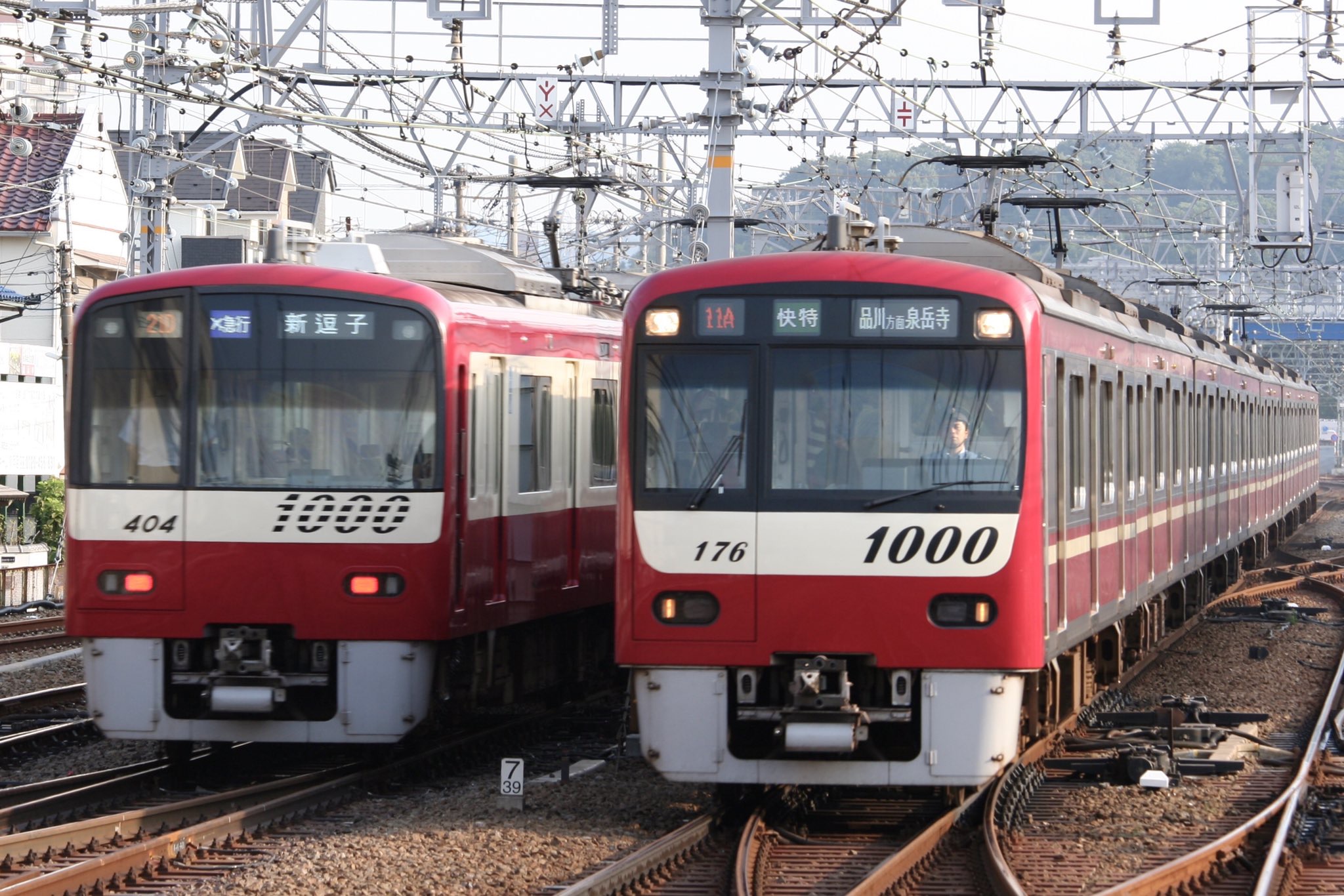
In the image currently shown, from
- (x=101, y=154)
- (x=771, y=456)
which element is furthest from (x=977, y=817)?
(x=101, y=154)

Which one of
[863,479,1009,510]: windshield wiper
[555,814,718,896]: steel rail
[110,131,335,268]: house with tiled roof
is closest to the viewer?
[555,814,718,896]: steel rail

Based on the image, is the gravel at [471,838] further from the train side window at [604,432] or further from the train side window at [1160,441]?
the train side window at [1160,441]

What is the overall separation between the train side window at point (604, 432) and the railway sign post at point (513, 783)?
3.80 m

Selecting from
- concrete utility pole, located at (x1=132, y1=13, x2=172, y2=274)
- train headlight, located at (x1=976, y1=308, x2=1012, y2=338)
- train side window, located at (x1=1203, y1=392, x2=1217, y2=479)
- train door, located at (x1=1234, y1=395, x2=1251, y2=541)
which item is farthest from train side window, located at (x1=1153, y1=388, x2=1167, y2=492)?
concrete utility pole, located at (x1=132, y1=13, x2=172, y2=274)

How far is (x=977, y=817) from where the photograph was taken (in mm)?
9398

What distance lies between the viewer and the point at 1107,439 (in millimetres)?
11422

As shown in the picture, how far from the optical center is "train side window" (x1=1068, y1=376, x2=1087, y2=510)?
1014cm

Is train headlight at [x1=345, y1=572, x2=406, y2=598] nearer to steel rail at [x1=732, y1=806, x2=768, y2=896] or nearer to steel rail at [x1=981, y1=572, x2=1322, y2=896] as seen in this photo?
steel rail at [x1=732, y1=806, x2=768, y2=896]

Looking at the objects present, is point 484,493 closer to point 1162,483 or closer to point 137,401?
point 137,401

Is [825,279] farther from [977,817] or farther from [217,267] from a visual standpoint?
[217,267]

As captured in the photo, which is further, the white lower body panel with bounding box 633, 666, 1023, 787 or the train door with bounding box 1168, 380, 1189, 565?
the train door with bounding box 1168, 380, 1189, 565

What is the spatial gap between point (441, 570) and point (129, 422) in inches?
68.1

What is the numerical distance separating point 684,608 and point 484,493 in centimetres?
241

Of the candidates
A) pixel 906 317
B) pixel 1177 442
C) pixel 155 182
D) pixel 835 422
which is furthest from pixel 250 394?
pixel 155 182
